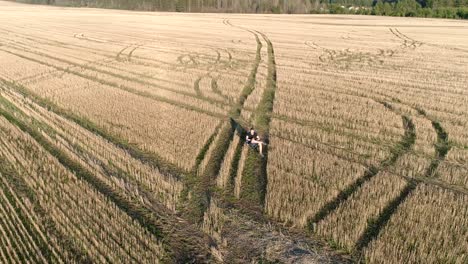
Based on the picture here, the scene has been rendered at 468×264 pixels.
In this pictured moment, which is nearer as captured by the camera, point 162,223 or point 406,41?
point 162,223

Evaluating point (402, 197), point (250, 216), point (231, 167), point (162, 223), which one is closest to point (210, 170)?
point (231, 167)

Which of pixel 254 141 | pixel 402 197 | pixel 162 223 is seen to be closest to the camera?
pixel 162 223

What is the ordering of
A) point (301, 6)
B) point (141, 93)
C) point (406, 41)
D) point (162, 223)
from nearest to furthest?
point (162, 223) < point (141, 93) < point (406, 41) < point (301, 6)

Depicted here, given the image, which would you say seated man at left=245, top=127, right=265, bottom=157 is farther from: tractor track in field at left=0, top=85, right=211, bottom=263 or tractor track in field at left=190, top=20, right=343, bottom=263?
tractor track in field at left=0, top=85, right=211, bottom=263

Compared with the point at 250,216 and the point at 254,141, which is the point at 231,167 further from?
the point at 250,216

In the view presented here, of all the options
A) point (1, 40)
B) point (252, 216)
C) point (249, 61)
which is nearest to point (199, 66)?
point (249, 61)

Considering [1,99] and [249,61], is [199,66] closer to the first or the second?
[249,61]

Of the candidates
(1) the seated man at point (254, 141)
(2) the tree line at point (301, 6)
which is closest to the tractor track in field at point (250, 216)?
(1) the seated man at point (254, 141)
